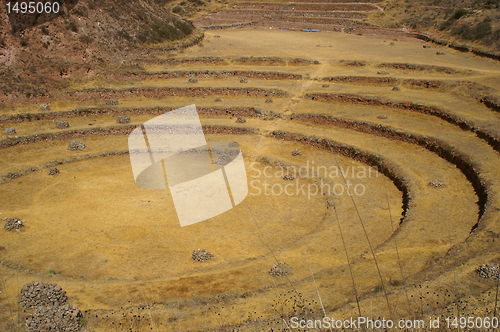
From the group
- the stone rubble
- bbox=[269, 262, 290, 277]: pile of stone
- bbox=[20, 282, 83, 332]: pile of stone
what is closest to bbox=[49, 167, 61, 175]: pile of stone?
the stone rubble

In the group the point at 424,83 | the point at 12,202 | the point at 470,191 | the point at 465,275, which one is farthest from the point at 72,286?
the point at 424,83

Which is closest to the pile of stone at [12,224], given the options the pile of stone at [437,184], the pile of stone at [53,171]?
the pile of stone at [53,171]

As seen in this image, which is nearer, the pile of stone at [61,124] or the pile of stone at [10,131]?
the pile of stone at [10,131]

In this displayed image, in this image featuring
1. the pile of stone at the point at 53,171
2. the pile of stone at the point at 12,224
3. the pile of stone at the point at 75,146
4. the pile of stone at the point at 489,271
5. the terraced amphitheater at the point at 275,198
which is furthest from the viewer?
the pile of stone at the point at 75,146

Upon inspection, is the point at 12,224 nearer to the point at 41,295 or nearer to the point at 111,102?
the point at 41,295

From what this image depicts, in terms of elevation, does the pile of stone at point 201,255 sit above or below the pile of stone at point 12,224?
above

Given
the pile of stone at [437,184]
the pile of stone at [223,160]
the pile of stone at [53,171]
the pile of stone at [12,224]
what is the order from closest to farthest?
the pile of stone at [12,224] → the pile of stone at [437,184] → the pile of stone at [53,171] → the pile of stone at [223,160]

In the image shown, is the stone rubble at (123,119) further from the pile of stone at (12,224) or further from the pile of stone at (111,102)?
the pile of stone at (12,224)

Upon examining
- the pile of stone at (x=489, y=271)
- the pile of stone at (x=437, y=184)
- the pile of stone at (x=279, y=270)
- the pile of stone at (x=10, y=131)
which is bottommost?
the pile of stone at (x=10, y=131)
